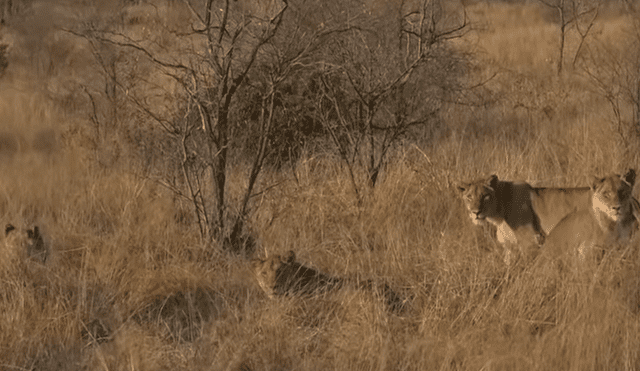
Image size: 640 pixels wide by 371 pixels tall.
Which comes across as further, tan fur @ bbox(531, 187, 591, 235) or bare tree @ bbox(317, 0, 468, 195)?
bare tree @ bbox(317, 0, 468, 195)

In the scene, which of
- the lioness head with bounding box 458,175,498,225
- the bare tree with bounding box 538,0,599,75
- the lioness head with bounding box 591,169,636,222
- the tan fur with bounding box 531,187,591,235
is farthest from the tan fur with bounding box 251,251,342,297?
the bare tree with bounding box 538,0,599,75

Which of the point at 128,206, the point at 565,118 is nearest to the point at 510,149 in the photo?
the point at 565,118

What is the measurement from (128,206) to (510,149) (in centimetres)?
379

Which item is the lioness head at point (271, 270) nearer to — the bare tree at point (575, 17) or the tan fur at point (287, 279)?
the tan fur at point (287, 279)

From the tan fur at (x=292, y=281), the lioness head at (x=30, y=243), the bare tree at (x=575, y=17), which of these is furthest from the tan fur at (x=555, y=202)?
the bare tree at (x=575, y=17)

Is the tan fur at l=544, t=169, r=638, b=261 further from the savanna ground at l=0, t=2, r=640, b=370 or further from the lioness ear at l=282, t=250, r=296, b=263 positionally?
the lioness ear at l=282, t=250, r=296, b=263

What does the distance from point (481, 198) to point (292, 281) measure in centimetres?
135

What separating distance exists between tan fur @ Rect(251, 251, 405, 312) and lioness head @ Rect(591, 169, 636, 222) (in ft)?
4.39

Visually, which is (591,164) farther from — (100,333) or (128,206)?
(100,333)

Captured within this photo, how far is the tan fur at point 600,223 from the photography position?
15.5 ft

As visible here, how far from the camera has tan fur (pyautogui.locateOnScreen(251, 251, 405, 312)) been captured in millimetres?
4531

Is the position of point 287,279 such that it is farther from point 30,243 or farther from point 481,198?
point 30,243

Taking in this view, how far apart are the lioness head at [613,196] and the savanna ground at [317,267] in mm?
249

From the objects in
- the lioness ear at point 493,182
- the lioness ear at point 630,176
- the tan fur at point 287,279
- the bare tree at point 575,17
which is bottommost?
the tan fur at point 287,279
